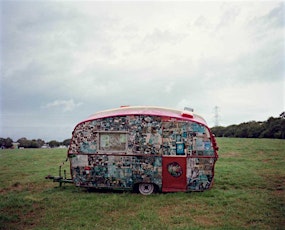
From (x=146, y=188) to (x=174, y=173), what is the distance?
1.21 metres

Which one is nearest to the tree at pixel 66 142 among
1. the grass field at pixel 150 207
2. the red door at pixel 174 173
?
the grass field at pixel 150 207

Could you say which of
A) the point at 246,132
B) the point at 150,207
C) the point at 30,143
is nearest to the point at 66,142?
the point at 30,143

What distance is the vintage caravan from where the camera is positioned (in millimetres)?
10289

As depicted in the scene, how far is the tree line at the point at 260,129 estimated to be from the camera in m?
30.5

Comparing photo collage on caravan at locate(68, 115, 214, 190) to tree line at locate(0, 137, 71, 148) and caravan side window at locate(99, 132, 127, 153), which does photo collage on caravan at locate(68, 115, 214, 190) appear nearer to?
caravan side window at locate(99, 132, 127, 153)

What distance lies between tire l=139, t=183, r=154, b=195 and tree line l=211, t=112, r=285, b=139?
23131mm

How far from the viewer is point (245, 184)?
11945mm

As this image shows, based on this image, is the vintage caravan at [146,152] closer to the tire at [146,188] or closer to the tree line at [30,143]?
the tire at [146,188]

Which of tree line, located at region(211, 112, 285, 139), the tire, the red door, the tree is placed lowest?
the tire

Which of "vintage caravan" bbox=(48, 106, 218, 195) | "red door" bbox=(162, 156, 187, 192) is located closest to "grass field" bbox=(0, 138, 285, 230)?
"red door" bbox=(162, 156, 187, 192)

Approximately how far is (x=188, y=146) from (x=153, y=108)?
199 centimetres

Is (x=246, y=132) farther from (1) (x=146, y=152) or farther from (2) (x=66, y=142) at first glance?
(1) (x=146, y=152)

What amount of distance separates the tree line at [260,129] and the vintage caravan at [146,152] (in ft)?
73.4

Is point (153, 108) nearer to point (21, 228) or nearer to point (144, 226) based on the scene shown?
point (144, 226)
